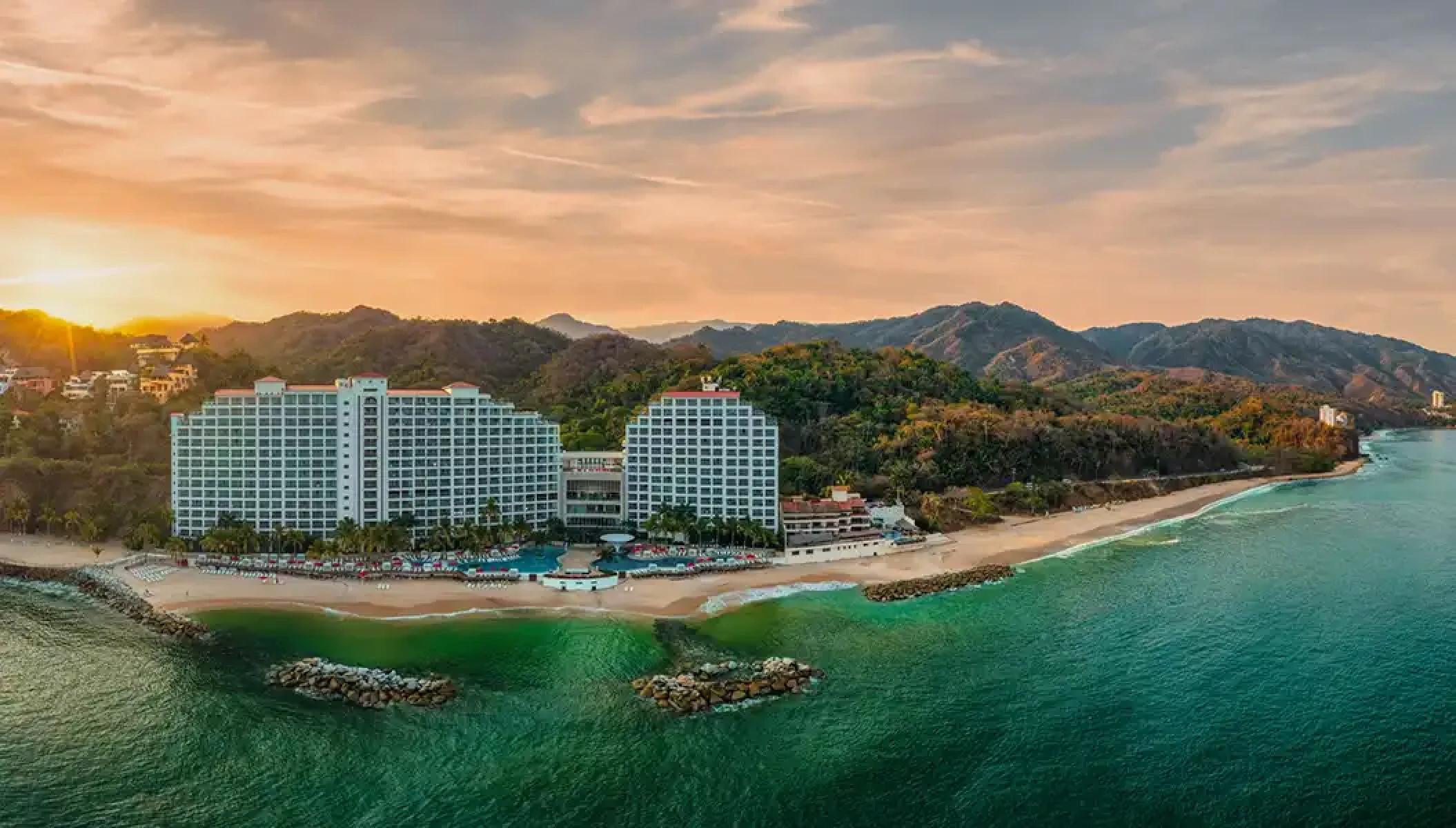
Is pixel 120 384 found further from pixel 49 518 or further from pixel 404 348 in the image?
pixel 404 348

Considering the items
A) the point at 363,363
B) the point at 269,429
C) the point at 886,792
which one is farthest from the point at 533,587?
the point at 363,363

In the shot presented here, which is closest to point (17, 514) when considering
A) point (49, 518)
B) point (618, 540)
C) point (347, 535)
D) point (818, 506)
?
point (49, 518)

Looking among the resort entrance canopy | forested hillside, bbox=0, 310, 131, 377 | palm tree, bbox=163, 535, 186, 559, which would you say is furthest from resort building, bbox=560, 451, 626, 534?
forested hillside, bbox=0, 310, 131, 377

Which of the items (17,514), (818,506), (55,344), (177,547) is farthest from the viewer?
(55,344)

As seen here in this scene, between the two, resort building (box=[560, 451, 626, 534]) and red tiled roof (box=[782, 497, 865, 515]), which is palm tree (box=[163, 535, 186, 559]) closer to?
resort building (box=[560, 451, 626, 534])

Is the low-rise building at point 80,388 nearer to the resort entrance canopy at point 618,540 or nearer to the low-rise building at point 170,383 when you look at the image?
the low-rise building at point 170,383

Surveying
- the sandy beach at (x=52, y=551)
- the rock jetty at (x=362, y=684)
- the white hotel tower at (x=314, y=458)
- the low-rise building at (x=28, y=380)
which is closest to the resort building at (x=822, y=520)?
the white hotel tower at (x=314, y=458)

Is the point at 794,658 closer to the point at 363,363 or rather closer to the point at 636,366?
the point at 636,366
